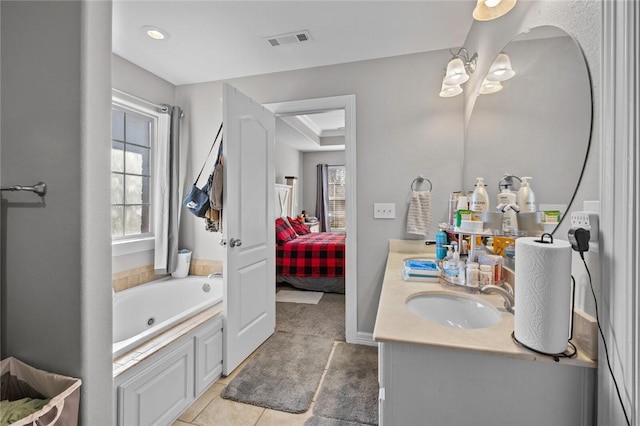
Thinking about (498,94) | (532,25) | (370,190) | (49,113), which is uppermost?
(532,25)

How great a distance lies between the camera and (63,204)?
1.03 metres

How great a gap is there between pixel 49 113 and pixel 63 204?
13.4 inches

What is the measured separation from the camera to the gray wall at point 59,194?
101cm

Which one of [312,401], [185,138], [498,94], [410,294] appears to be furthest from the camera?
[185,138]

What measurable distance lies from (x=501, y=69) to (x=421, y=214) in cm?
111

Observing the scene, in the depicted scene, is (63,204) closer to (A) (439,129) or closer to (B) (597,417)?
(B) (597,417)

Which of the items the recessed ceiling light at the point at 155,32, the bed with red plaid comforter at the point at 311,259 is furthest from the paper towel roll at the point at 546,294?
the bed with red plaid comforter at the point at 311,259

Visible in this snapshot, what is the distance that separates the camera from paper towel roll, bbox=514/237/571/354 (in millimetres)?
740

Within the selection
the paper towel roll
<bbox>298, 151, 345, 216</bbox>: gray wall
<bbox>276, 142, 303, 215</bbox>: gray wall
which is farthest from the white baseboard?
<bbox>298, 151, 345, 216</bbox>: gray wall

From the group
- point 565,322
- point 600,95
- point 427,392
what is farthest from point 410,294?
point 600,95

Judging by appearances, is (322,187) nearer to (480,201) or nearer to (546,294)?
(480,201)

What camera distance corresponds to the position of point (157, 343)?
1.50m

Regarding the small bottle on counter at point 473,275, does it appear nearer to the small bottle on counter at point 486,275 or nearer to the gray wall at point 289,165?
the small bottle on counter at point 486,275

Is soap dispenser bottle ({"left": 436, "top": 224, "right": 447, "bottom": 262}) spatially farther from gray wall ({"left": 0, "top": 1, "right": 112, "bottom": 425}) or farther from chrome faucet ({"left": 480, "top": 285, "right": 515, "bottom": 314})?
gray wall ({"left": 0, "top": 1, "right": 112, "bottom": 425})
